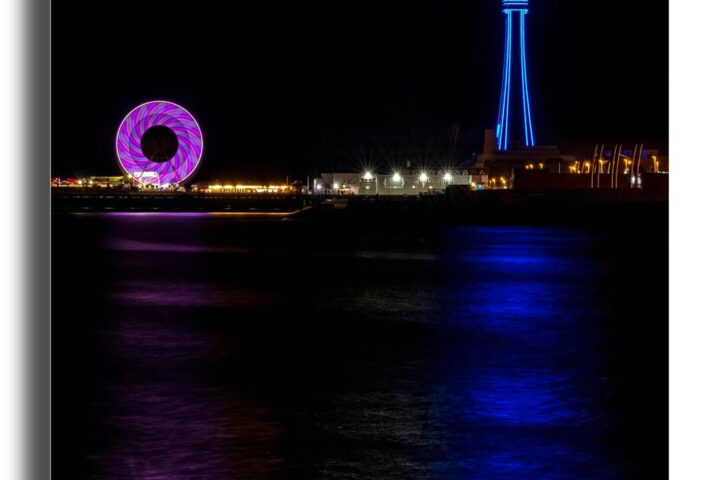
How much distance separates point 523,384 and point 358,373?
139cm

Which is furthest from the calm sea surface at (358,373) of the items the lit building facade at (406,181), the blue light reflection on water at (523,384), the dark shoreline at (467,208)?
the lit building facade at (406,181)

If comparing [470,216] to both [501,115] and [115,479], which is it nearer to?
[501,115]

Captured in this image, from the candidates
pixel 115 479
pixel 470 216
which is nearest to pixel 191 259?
pixel 115 479

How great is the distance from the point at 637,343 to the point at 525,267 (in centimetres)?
1115

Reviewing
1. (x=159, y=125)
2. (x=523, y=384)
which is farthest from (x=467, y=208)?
(x=523, y=384)

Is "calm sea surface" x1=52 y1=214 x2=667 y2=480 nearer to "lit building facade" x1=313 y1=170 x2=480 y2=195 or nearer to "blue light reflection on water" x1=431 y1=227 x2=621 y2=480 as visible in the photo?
"blue light reflection on water" x1=431 y1=227 x2=621 y2=480

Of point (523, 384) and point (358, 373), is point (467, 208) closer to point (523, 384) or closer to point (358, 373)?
point (358, 373)

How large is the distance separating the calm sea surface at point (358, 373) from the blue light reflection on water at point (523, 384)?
0.08 ft

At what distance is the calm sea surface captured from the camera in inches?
252

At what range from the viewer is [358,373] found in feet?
30.0

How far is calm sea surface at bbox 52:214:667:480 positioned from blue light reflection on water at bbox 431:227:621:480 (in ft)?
0.08

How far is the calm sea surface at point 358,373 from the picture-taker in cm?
640

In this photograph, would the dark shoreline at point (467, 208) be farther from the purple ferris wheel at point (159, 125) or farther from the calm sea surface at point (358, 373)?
the calm sea surface at point (358, 373)

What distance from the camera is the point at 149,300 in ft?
50.3
